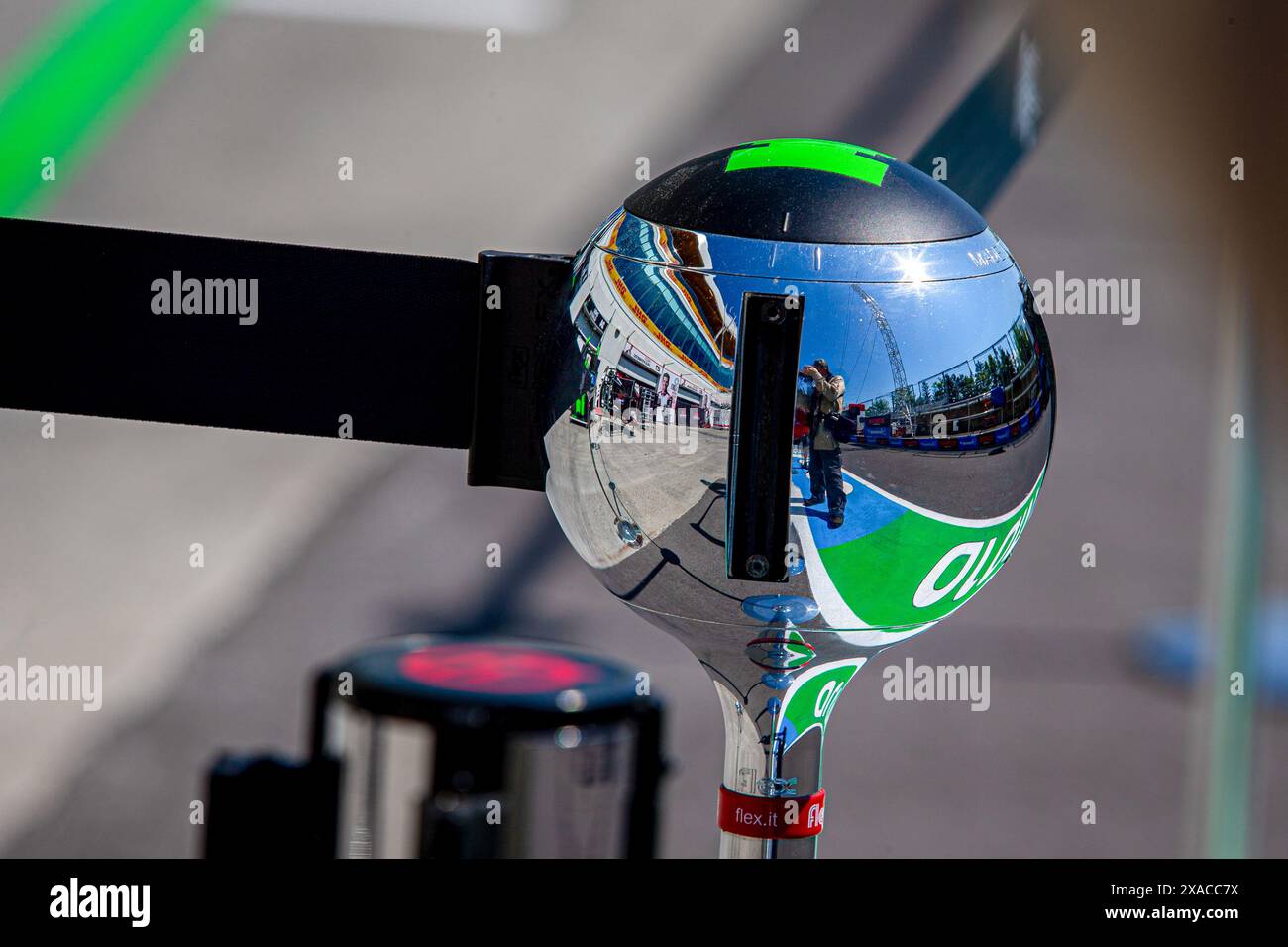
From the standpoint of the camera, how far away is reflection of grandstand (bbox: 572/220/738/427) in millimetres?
1010

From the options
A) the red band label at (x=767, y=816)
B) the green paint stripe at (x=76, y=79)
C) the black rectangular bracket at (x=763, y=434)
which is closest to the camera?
the black rectangular bracket at (x=763, y=434)

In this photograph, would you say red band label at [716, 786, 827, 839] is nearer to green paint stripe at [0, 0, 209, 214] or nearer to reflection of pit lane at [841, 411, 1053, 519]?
reflection of pit lane at [841, 411, 1053, 519]

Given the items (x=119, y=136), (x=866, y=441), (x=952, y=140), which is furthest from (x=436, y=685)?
(x=119, y=136)

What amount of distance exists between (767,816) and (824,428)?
309 millimetres

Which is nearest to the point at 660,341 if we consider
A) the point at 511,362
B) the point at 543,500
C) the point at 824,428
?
the point at 824,428

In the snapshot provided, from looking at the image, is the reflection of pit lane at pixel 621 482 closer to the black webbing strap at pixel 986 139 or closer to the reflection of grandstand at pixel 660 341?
the reflection of grandstand at pixel 660 341

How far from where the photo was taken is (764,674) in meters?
1.11

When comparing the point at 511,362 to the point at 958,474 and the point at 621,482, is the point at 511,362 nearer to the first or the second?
the point at 621,482

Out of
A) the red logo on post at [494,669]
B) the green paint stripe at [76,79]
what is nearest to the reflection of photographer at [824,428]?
the red logo on post at [494,669]

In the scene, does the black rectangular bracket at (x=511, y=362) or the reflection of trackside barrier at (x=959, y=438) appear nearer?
the reflection of trackside barrier at (x=959, y=438)

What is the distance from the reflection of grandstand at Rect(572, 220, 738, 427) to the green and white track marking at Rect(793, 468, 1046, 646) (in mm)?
88

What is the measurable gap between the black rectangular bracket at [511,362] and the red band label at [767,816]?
11.1 inches

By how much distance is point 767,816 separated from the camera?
1.13 meters

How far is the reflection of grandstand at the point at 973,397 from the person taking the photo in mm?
1004
